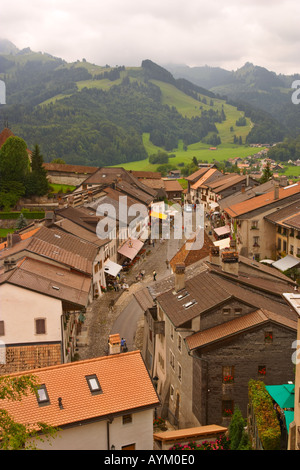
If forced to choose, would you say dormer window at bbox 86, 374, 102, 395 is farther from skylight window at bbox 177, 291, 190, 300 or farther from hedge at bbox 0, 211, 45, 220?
hedge at bbox 0, 211, 45, 220

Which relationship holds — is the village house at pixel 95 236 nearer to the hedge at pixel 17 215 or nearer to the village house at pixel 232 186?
the hedge at pixel 17 215

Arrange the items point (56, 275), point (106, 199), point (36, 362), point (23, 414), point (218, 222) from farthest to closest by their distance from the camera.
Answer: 1. point (218, 222)
2. point (106, 199)
3. point (56, 275)
4. point (36, 362)
5. point (23, 414)

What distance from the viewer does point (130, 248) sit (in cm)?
7275

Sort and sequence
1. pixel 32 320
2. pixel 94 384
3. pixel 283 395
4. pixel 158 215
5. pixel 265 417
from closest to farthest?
pixel 265 417, pixel 283 395, pixel 94 384, pixel 32 320, pixel 158 215

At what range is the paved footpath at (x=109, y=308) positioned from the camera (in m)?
44.1

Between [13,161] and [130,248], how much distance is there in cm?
3955

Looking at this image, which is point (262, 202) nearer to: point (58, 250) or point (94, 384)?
point (58, 250)

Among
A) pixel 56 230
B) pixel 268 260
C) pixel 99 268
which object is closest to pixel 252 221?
pixel 268 260

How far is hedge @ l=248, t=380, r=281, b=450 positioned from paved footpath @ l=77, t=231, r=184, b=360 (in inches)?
500

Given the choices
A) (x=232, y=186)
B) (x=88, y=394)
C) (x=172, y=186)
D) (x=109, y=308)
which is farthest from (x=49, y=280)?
(x=172, y=186)

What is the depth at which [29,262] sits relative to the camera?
4144 cm

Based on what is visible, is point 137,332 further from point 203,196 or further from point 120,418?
point 203,196

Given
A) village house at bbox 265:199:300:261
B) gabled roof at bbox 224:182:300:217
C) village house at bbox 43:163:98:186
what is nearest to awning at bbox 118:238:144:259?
gabled roof at bbox 224:182:300:217
